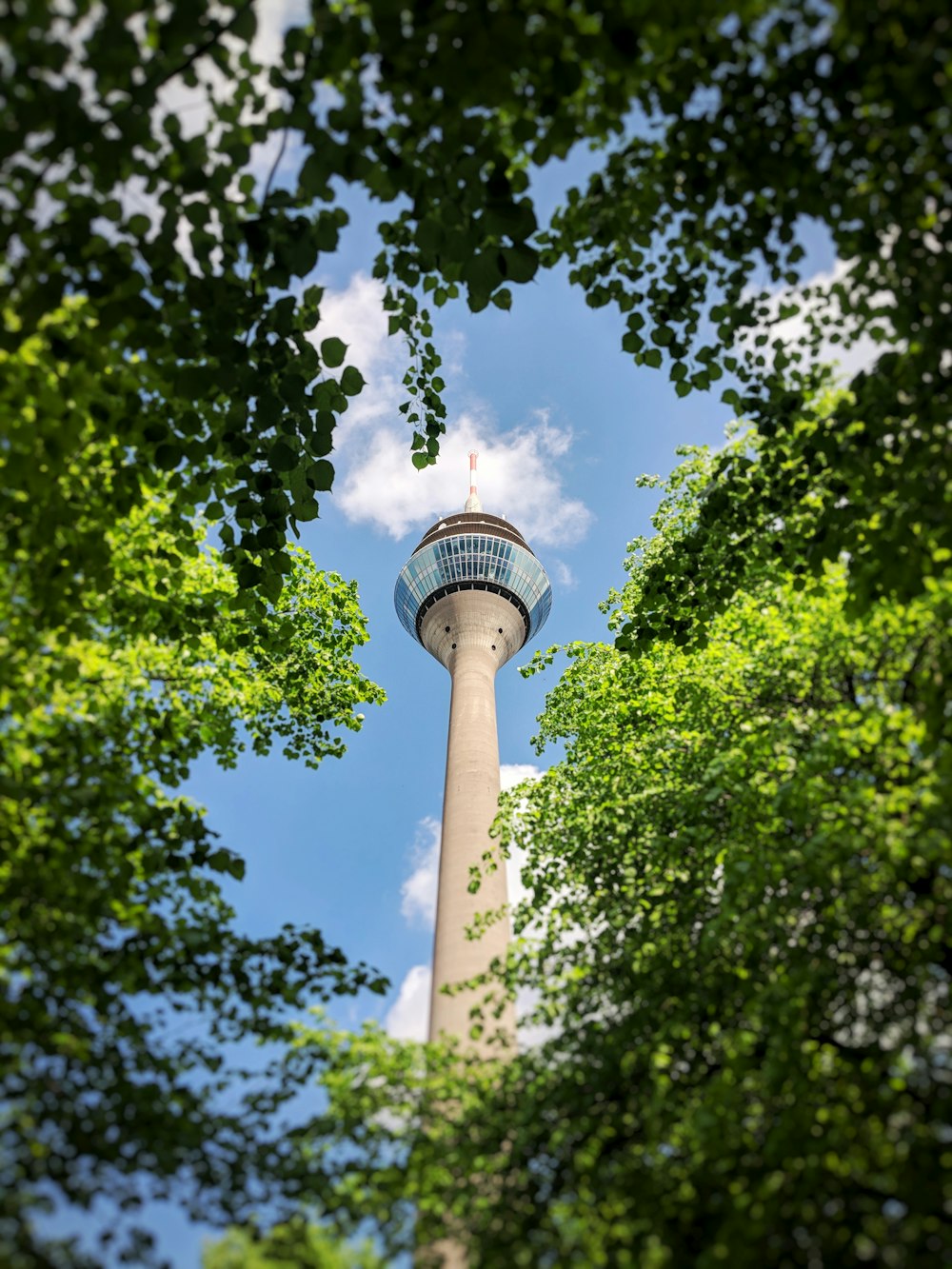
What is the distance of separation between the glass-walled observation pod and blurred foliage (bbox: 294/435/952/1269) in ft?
86.9

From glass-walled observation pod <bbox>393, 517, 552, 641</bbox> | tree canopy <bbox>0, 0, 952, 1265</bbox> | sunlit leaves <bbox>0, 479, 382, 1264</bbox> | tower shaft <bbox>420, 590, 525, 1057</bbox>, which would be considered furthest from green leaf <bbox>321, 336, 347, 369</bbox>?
glass-walled observation pod <bbox>393, 517, 552, 641</bbox>

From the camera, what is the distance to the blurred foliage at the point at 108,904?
17.4ft

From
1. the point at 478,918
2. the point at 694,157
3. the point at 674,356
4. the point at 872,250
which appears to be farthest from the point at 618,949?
the point at 694,157

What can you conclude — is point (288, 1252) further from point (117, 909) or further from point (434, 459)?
point (434, 459)

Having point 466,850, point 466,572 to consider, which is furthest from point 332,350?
point 466,572

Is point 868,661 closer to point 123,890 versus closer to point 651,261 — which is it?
point 651,261

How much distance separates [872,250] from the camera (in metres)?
6.24

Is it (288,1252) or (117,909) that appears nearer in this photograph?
(288,1252)

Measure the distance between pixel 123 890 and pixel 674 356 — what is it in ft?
21.9

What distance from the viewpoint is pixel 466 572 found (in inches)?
1469

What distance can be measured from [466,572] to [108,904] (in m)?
31.2

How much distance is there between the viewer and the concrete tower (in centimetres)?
2094

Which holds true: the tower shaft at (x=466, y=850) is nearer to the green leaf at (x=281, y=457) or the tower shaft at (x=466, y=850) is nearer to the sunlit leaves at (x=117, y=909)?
the sunlit leaves at (x=117, y=909)

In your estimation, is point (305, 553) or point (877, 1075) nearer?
point (877, 1075)
